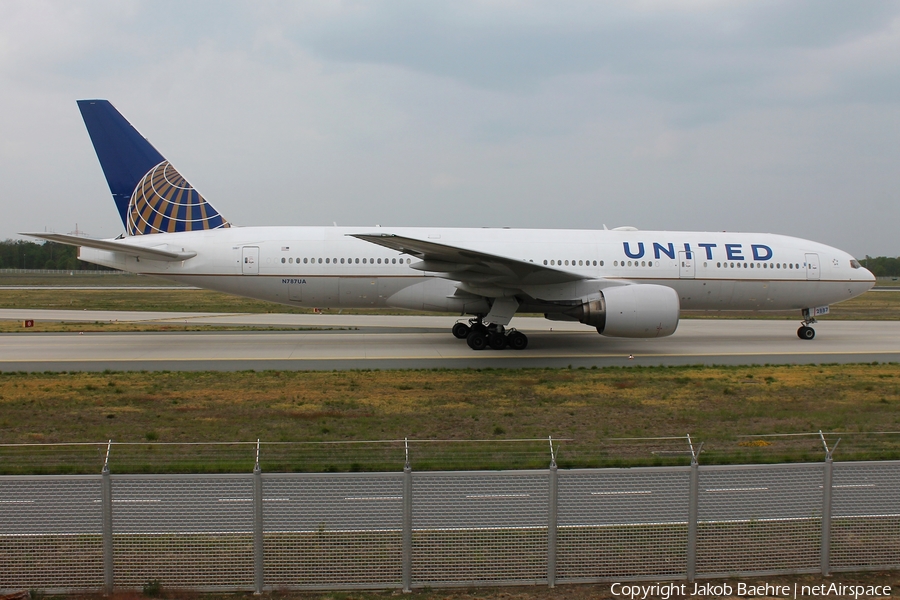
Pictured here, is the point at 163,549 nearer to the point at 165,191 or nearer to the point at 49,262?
the point at 165,191

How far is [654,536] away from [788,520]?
1.16 metres

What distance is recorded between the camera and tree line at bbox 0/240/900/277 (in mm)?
107938

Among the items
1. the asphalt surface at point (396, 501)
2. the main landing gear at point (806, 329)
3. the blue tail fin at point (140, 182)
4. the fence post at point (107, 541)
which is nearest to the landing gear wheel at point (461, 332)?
the blue tail fin at point (140, 182)

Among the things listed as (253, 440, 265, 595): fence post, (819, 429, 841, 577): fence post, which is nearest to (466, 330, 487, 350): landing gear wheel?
(819, 429, 841, 577): fence post

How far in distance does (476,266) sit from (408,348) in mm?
3265

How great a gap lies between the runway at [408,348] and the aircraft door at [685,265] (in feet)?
6.98

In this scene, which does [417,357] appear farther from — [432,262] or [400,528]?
[400,528]

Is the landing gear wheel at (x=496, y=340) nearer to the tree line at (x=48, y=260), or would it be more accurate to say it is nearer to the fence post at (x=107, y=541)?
the fence post at (x=107, y=541)

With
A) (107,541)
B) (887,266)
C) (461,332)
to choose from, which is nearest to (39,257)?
(461,332)

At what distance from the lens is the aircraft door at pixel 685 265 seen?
2030 cm

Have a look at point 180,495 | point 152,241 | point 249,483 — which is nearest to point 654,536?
point 249,483

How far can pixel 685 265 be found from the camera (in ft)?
66.7

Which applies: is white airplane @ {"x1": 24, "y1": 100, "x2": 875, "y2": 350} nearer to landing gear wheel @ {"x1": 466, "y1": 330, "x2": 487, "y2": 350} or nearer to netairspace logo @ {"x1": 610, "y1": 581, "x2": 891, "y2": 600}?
landing gear wheel @ {"x1": 466, "y1": 330, "x2": 487, "y2": 350}

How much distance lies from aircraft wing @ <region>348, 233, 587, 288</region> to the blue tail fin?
22.7 feet
